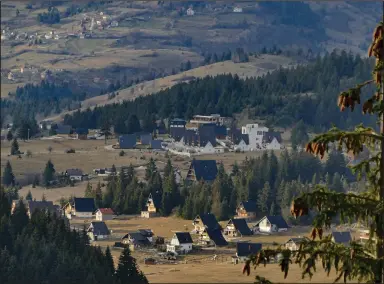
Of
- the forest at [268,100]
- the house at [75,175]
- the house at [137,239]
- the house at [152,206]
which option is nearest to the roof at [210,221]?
the house at [137,239]

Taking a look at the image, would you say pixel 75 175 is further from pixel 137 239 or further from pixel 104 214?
pixel 137 239

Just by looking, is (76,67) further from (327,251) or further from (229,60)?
(327,251)

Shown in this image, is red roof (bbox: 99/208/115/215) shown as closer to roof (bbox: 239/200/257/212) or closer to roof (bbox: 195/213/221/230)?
roof (bbox: 195/213/221/230)

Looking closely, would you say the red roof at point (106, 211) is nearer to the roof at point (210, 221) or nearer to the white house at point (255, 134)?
the roof at point (210, 221)

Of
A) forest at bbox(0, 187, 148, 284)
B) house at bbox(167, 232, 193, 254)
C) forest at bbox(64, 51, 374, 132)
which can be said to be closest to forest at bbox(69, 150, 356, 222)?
house at bbox(167, 232, 193, 254)

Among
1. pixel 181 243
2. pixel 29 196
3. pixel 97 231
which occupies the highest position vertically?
pixel 181 243

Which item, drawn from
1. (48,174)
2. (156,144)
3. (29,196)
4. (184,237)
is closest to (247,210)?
(184,237)
